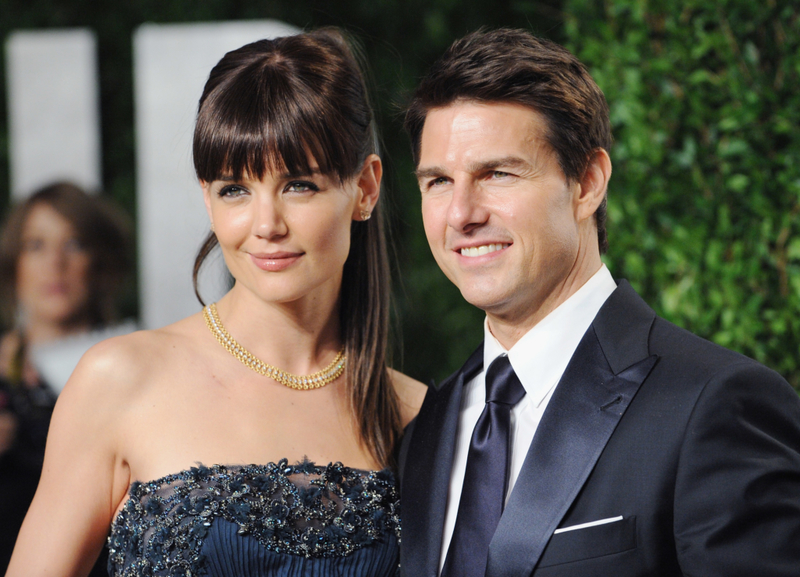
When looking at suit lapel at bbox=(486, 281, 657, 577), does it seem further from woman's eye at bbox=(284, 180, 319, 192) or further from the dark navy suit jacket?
woman's eye at bbox=(284, 180, 319, 192)

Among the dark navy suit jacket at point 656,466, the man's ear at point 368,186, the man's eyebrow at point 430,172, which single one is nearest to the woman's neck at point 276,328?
the man's ear at point 368,186

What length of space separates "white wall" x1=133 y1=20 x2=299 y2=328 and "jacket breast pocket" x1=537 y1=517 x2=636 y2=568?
3044mm

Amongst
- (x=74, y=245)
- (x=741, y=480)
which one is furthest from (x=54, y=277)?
(x=741, y=480)

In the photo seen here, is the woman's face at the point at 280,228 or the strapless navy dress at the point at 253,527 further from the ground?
the woman's face at the point at 280,228

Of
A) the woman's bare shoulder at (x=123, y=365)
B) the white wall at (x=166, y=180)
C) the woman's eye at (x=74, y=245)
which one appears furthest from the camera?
the woman's eye at (x=74, y=245)

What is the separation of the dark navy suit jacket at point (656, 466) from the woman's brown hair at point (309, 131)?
772 millimetres

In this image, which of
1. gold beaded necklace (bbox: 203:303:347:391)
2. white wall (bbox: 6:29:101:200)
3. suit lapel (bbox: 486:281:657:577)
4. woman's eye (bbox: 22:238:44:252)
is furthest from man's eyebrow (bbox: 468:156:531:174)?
white wall (bbox: 6:29:101:200)

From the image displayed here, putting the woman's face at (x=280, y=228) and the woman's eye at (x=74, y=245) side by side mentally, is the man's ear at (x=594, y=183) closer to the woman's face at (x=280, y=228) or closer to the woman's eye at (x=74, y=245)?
the woman's face at (x=280, y=228)

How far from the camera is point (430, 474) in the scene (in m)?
2.00

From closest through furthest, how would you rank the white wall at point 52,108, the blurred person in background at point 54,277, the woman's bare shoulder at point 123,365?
1. the woman's bare shoulder at point 123,365
2. the blurred person in background at point 54,277
3. the white wall at point 52,108

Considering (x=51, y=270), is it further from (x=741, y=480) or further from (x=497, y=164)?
(x=741, y=480)

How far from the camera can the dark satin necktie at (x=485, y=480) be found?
1.75 m

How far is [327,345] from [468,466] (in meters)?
0.83

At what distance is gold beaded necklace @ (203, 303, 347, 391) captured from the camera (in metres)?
A: 2.39
